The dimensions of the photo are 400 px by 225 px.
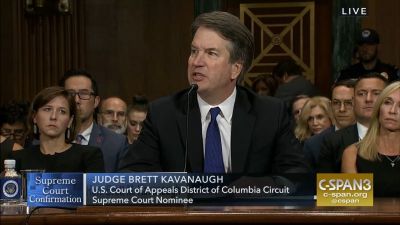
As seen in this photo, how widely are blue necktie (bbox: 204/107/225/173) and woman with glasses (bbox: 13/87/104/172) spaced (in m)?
1.25

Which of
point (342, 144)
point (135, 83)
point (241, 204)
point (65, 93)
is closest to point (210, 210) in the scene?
point (241, 204)

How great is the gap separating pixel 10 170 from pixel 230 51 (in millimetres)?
997

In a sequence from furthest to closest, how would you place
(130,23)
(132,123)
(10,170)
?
(130,23) → (132,123) → (10,170)

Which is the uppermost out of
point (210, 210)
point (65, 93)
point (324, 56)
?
point (324, 56)

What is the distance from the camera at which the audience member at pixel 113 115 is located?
307 inches

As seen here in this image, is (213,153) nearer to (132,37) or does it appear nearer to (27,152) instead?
(27,152)

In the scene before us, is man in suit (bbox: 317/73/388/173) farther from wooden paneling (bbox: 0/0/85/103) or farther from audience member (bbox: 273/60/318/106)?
wooden paneling (bbox: 0/0/85/103)

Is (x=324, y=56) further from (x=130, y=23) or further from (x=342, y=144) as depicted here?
(x=342, y=144)

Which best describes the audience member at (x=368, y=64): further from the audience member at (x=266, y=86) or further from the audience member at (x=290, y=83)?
the audience member at (x=266, y=86)

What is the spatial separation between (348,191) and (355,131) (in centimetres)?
284

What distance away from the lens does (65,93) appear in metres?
5.29

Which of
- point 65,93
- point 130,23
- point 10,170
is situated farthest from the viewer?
point 130,23

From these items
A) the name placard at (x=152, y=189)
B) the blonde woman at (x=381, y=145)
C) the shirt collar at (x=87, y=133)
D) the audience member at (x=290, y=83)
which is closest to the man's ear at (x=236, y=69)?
the name placard at (x=152, y=189)

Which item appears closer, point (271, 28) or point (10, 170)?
point (10, 170)
